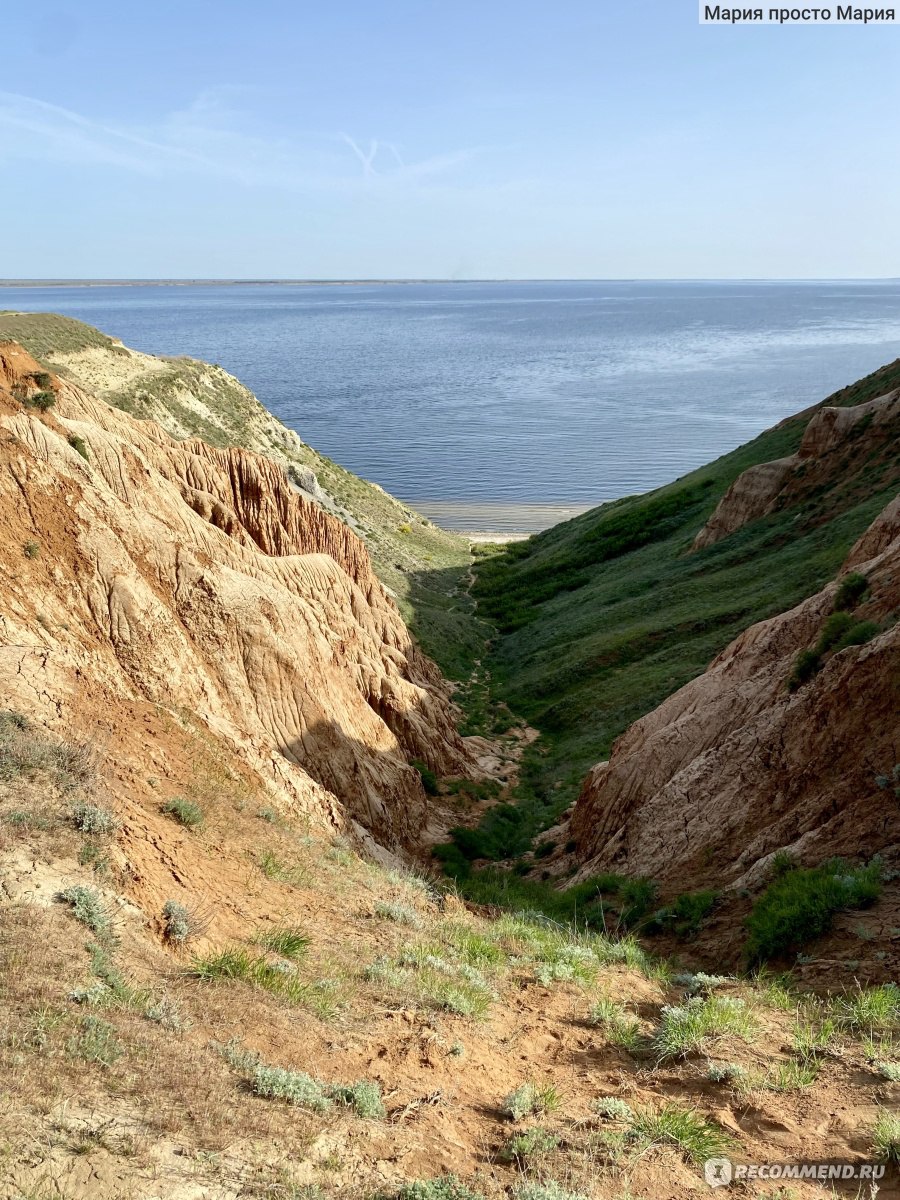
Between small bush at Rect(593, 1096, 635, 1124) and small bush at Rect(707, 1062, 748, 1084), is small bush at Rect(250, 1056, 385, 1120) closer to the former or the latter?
small bush at Rect(593, 1096, 635, 1124)

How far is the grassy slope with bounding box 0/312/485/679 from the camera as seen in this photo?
155ft

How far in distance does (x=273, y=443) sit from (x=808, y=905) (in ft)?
185

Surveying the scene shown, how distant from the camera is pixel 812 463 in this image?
41.3 m

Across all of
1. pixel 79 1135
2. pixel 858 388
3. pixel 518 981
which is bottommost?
pixel 518 981

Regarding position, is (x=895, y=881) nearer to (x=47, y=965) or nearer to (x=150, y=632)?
(x=47, y=965)

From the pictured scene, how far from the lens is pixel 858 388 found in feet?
161

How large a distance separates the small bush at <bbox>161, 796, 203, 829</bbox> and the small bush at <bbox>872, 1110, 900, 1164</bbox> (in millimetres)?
9316

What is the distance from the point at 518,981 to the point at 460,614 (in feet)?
131

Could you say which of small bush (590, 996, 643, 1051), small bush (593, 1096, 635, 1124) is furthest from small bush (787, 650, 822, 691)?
small bush (593, 1096, 635, 1124)

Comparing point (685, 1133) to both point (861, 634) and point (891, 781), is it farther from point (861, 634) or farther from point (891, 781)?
point (861, 634)

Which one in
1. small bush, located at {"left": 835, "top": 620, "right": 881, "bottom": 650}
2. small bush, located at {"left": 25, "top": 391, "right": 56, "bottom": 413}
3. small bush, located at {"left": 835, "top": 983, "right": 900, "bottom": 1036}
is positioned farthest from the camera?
small bush, located at {"left": 25, "top": 391, "right": 56, "bottom": 413}

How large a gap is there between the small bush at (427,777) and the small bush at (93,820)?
15549 mm

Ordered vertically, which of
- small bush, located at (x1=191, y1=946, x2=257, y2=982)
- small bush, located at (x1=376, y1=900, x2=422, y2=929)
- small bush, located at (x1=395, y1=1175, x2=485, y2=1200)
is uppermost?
small bush, located at (x1=395, y1=1175, x2=485, y2=1200)

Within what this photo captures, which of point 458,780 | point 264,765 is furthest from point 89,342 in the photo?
point 264,765
